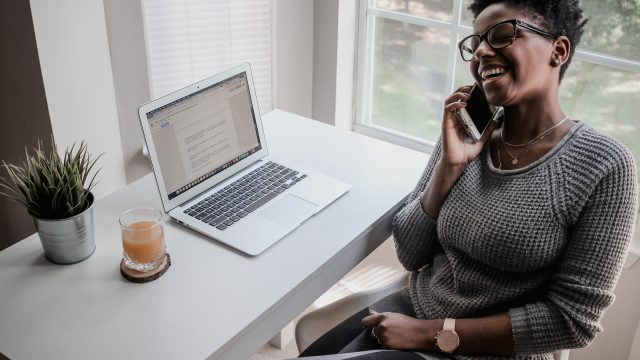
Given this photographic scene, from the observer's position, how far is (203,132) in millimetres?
1688

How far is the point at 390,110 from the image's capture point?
271cm

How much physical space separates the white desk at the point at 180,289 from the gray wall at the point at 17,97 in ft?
1.47

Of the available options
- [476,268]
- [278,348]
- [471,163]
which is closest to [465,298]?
[476,268]

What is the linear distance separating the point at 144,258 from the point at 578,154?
2.97 ft

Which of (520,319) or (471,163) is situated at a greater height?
(471,163)

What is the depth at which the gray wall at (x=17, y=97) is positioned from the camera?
190cm

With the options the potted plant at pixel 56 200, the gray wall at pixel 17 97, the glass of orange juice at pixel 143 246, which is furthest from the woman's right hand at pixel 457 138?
the gray wall at pixel 17 97

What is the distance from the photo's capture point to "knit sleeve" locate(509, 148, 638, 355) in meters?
1.32

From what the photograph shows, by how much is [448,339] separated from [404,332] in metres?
0.10

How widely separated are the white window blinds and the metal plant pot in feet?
2.87

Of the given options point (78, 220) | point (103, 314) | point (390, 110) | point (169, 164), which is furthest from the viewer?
point (390, 110)

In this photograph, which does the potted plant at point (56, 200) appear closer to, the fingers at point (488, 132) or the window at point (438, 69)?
the fingers at point (488, 132)

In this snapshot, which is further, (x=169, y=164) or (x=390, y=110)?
(x=390, y=110)

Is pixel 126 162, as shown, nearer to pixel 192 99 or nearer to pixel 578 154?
pixel 192 99
